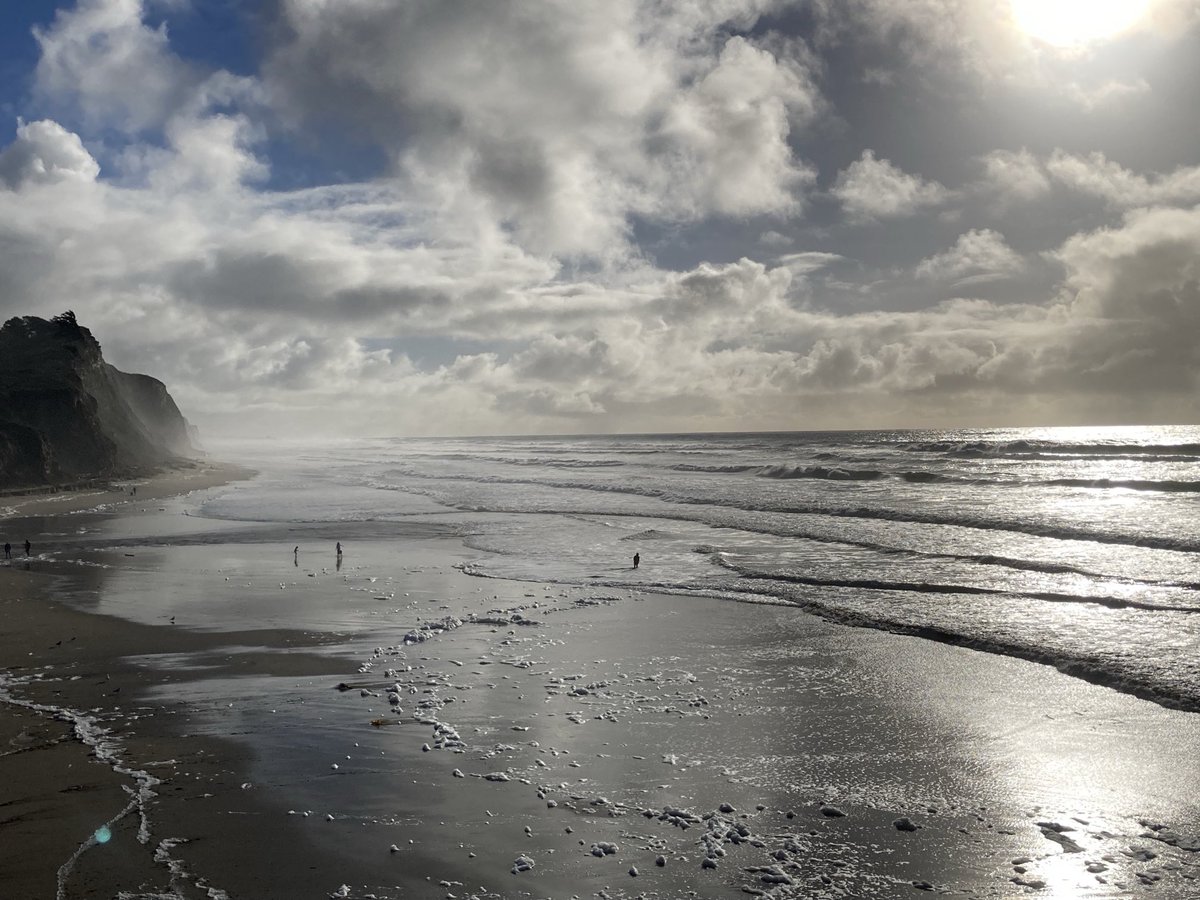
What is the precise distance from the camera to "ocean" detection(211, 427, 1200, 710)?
20.1 metres

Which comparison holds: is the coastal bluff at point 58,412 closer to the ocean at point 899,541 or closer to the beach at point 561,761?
the ocean at point 899,541

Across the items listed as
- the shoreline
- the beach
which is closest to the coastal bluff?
the shoreline

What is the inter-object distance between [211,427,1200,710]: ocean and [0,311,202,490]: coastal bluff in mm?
17391

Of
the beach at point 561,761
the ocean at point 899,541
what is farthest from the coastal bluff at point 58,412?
the beach at point 561,761

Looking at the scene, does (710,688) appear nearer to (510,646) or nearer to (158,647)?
(510,646)

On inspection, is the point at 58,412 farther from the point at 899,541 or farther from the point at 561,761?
the point at 561,761

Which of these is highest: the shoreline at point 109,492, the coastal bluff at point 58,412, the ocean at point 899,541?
the coastal bluff at point 58,412

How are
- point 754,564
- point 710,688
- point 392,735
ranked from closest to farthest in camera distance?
point 392,735 < point 710,688 < point 754,564

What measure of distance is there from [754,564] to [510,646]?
1511 centimetres

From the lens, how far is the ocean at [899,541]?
2009cm

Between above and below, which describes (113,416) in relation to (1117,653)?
above

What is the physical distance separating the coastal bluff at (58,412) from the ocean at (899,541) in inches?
685

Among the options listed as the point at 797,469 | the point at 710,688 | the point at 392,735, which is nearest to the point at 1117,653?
the point at 710,688

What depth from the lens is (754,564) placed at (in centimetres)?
3073
